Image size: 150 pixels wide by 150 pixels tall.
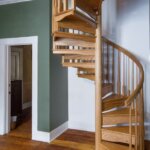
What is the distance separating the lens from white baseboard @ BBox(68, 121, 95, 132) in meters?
4.33

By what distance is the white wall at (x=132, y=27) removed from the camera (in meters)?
3.82

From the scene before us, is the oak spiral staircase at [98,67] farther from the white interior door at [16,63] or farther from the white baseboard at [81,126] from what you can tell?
the white interior door at [16,63]

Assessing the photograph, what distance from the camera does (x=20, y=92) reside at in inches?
218

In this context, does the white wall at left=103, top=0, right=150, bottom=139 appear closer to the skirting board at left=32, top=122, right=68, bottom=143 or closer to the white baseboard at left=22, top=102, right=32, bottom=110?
the skirting board at left=32, top=122, right=68, bottom=143

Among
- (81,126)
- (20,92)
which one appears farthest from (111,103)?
(20,92)

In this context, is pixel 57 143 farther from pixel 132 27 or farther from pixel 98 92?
pixel 132 27

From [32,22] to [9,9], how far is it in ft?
2.18

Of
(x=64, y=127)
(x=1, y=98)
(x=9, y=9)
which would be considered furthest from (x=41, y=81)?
(x=9, y=9)

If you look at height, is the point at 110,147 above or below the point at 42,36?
below

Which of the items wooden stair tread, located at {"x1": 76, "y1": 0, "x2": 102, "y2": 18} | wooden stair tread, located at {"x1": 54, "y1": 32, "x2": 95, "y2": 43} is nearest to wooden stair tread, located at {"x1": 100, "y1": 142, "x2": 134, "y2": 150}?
wooden stair tread, located at {"x1": 54, "y1": 32, "x2": 95, "y2": 43}

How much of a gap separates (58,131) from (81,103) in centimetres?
84

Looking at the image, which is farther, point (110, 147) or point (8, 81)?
point (8, 81)

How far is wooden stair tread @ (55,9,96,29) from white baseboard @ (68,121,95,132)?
2.46 meters

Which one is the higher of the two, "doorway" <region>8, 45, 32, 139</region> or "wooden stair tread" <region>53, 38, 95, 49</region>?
"wooden stair tread" <region>53, 38, 95, 49</region>
